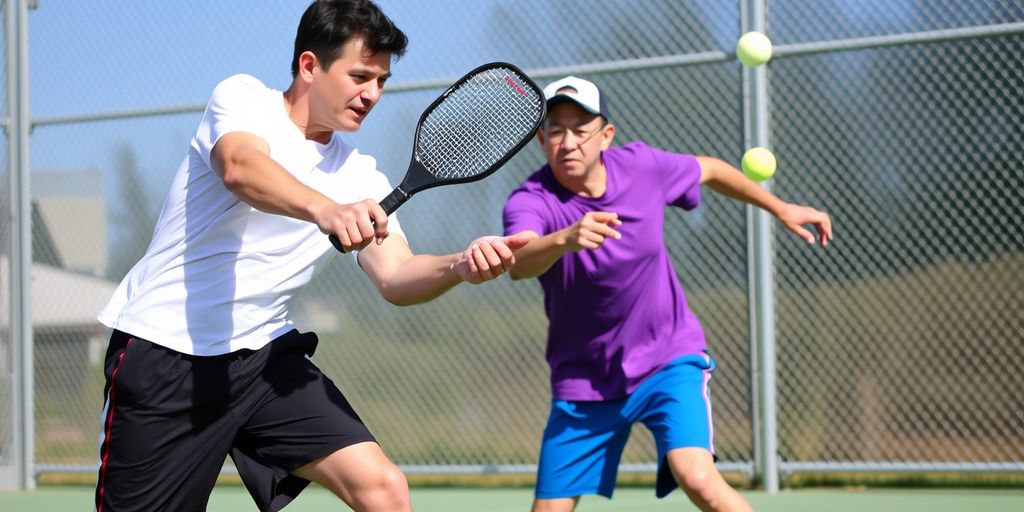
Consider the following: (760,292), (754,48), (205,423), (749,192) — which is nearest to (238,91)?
(205,423)

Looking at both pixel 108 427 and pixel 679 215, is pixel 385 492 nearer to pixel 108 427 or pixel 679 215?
pixel 108 427

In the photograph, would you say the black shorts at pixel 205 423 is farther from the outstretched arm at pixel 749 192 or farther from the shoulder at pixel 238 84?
the outstretched arm at pixel 749 192

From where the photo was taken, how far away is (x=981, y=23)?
4988 millimetres

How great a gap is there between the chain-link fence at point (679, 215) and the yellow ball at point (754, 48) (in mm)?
246

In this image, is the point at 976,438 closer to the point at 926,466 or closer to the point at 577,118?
the point at 926,466

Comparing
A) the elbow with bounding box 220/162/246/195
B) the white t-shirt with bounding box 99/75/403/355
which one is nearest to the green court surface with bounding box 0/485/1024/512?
the white t-shirt with bounding box 99/75/403/355

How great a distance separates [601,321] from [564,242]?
0.89 m

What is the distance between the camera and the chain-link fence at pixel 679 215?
5.00m

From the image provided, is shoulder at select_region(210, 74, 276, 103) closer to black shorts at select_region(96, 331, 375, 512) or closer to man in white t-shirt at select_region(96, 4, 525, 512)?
man in white t-shirt at select_region(96, 4, 525, 512)

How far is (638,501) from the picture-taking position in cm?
529

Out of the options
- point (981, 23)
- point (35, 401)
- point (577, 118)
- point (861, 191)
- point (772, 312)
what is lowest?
point (35, 401)

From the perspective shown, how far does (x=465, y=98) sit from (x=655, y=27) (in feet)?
9.46

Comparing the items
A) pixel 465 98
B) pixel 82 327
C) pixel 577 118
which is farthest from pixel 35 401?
pixel 465 98

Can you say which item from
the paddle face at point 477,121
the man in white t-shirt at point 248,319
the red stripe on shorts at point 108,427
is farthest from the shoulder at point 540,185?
the red stripe on shorts at point 108,427
